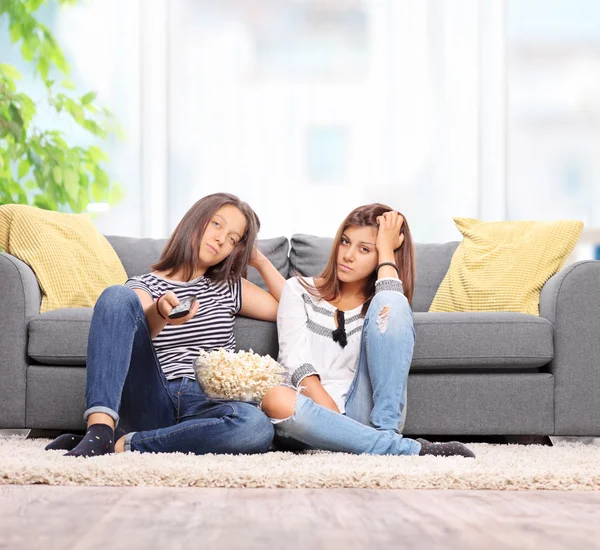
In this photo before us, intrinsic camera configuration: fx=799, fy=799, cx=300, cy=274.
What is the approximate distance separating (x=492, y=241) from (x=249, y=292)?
105 centimetres

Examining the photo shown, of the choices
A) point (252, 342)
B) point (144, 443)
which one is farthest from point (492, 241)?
point (144, 443)

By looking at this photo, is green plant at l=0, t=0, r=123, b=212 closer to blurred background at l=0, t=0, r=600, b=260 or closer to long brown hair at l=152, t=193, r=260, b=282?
blurred background at l=0, t=0, r=600, b=260

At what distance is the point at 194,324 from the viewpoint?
221 centimetres

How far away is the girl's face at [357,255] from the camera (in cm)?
230

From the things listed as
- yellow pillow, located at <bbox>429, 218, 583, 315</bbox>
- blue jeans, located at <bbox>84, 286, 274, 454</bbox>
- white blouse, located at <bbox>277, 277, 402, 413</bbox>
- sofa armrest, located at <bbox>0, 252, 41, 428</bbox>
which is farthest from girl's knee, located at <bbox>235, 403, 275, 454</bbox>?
yellow pillow, located at <bbox>429, 218, 583, 315</bbox>

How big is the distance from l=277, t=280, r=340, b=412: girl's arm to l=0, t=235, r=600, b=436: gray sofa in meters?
0.41

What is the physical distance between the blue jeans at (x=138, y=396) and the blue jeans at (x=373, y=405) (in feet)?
0.32

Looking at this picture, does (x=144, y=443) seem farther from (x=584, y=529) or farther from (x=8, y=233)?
(x=8, y=233)

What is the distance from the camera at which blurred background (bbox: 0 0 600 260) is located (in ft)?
13.6

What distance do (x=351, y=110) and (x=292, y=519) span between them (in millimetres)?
3308

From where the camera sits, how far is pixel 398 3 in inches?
165

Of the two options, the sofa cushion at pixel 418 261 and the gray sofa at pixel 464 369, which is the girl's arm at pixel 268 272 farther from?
the sofa cushion at pixel 418 261

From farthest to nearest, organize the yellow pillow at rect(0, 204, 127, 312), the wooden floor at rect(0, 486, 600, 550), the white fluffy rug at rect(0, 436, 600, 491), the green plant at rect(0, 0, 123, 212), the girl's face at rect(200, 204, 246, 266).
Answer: the green plant at rect(0, 0, 123, 212)
the yellow pillow at rect(0, 204, 127, 312)
the girl's face at rect(200, 204, 246, 266)
the white fluffy rug at rect(0, 436, 600, 491)
the wooden floor at rect(0, 486, 600, 550)

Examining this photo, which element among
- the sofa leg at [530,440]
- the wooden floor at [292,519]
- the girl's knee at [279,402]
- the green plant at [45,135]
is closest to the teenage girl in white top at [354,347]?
the girl's knee at [279,402]
